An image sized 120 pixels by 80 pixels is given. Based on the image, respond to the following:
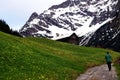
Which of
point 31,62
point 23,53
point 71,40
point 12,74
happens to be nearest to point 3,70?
point 12,74

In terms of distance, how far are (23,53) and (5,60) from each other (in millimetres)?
7657

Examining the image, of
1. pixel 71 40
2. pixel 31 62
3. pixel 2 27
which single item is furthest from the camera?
pixel 71 40

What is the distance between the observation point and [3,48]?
4656 centimetres

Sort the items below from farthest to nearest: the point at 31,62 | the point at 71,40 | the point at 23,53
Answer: the point at 71,40, the point at 23,53, the point at 31,62

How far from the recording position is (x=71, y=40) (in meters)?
163

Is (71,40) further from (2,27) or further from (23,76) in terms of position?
(23,76)

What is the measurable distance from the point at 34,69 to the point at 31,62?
3.45m

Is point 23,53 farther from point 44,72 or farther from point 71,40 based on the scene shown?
point 71,40

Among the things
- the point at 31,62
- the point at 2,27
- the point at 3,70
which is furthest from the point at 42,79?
the point at 2,27

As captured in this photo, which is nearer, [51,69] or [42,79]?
[42,79]

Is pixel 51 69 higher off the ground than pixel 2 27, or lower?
lower

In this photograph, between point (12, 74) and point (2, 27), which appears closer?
point (12, 74)

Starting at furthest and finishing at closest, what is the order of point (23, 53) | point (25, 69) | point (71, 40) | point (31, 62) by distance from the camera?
1. point (71, 40)
2. point (23, 53)
3. point (31, 62)
4. point (25, 69)

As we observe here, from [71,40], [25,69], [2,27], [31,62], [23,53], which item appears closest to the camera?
[25,69]
